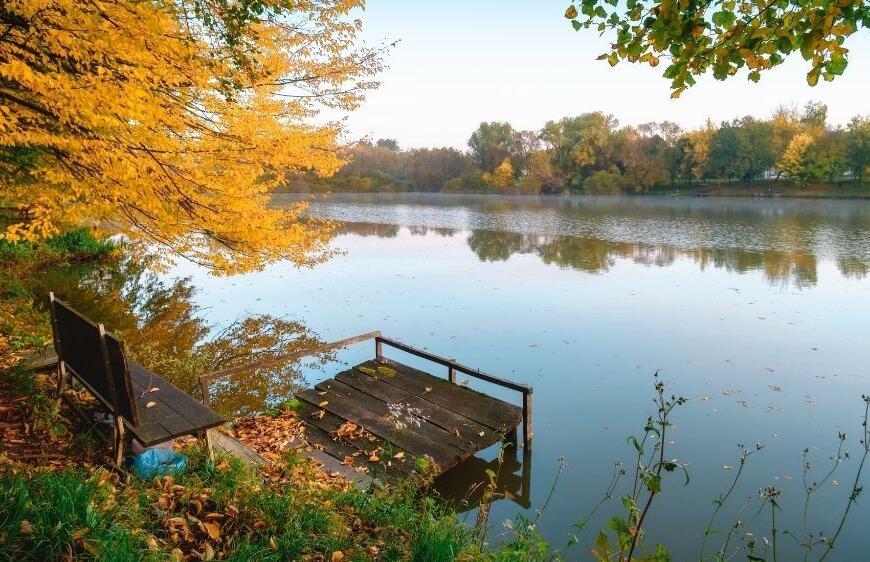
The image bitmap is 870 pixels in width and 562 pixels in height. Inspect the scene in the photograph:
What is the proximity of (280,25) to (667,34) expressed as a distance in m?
7.23

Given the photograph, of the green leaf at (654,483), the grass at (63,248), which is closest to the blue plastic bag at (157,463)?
the green leaf at (654,483)

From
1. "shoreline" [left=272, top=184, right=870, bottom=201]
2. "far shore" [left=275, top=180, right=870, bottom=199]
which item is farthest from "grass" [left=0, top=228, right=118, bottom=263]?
"far shore" [left=275, top=180, right=870, bottom=199]

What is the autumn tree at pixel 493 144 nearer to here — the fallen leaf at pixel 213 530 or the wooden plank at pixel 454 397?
the wooden plank at pixel 454 397

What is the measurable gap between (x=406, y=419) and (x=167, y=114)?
4.92 metres

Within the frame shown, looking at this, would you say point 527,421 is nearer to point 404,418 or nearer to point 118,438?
point 404,418

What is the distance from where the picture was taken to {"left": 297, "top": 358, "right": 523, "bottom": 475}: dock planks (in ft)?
22.8

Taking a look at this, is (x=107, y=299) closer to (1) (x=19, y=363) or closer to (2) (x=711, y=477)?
(1) (x=19, y=363)

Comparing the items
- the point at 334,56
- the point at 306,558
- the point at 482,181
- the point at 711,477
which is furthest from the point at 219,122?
the point at 482,181

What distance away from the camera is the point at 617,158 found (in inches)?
3561

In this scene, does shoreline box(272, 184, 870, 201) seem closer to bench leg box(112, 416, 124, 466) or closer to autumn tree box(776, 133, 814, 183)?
autumn tree box(776, 133, 814, 183)

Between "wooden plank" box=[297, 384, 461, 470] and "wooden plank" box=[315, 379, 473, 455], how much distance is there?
0.08 m

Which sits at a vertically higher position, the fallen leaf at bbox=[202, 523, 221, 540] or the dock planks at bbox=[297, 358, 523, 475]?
the fallen leaf at bbox=[202, 523, 221, 540]

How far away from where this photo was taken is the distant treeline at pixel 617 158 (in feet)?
235

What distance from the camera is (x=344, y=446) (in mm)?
7059
